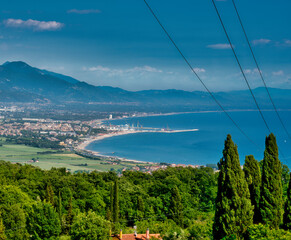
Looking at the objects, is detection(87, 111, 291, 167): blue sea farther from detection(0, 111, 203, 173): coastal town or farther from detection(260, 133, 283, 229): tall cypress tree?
detection(260, 133, 283, 229): tall cypress tree

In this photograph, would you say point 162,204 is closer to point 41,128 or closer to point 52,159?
point 52,159

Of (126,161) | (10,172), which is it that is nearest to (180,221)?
(10,172)

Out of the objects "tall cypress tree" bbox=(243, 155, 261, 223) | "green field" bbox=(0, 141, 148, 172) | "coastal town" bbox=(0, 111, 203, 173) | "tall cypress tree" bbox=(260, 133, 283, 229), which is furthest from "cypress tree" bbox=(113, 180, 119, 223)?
"coastal town" bbox=(0, 111, 203, 173)

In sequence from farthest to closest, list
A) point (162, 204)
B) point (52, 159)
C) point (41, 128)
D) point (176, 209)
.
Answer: point (41, 128), point (52, 159), point (162, 204), point (176, 209)

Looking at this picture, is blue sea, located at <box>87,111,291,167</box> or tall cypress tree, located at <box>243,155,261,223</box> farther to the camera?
blue sea, located at <box>87,111,291,167</box>

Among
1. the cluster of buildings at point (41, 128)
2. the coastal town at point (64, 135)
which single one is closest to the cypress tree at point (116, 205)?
the coastal town at point (64, 135)

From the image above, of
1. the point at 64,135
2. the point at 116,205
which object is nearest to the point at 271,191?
the point at 116,205

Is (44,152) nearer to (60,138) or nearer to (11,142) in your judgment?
(11,142)
